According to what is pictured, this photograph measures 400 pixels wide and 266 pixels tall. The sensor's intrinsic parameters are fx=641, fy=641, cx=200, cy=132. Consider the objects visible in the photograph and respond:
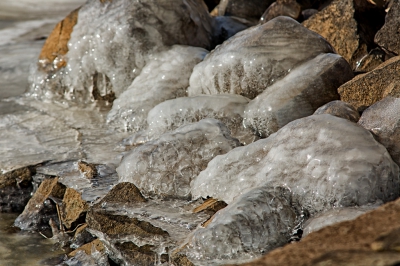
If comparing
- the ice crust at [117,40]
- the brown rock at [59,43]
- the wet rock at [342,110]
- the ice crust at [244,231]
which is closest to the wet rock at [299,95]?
the wet rock at [342,110]

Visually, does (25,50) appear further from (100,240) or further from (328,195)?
(328,195)

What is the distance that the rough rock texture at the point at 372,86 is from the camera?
4.30m

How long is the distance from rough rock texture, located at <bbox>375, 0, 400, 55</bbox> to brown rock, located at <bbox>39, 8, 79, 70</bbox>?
328 cm

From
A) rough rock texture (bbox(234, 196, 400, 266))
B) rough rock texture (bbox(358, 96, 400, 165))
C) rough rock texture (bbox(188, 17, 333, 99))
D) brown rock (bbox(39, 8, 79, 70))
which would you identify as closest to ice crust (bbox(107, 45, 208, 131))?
rough rock texture (bbox(188, 17, 333, 99))

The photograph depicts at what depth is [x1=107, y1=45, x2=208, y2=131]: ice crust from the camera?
5746 millimetres

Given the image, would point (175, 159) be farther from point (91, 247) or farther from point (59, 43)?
point (59, 43)

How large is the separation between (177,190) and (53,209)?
0.87 metres

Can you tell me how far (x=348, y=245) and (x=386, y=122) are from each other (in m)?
1.76

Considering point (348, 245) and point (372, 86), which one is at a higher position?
point (348, 245)

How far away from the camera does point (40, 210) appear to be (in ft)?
14.0

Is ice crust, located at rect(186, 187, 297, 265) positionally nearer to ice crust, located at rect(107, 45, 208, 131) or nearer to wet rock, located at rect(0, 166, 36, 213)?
wet rock, located at rect(0, 166, 36, 213)

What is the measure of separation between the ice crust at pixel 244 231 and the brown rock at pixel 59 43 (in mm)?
4068

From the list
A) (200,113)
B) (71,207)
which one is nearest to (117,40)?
(200,113)

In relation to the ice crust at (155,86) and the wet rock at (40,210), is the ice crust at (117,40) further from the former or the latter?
the wet rock at (40,210)
